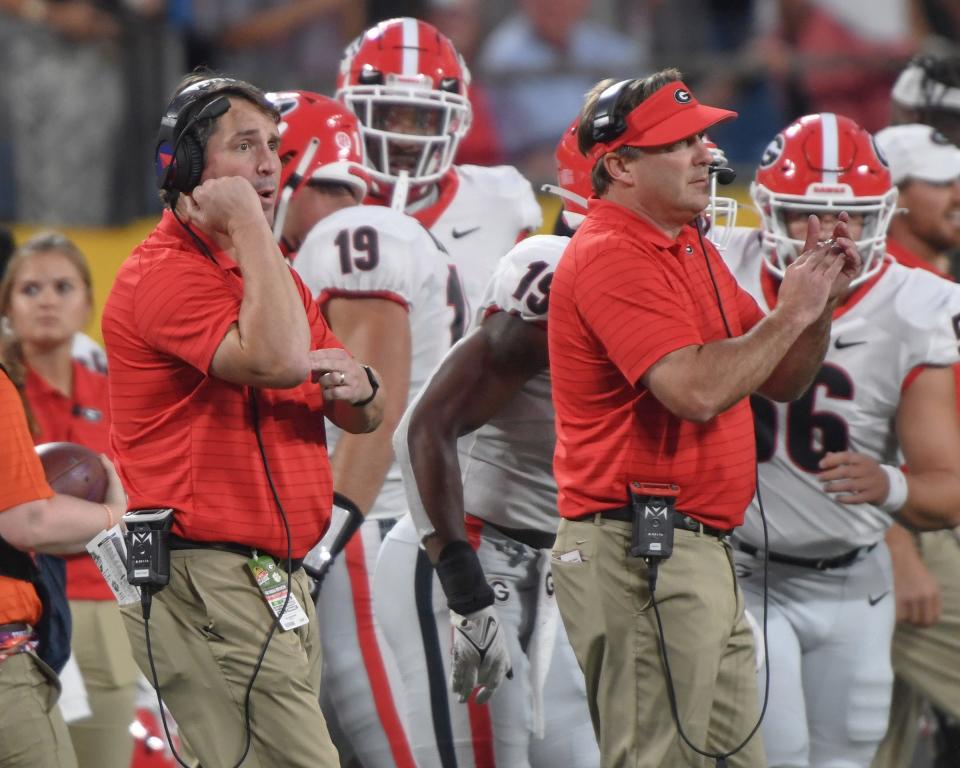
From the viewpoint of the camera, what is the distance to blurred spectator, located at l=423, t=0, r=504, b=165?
7266 mm

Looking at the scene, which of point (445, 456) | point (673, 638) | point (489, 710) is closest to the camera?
point (673, 638)

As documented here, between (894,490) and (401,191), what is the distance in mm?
1478

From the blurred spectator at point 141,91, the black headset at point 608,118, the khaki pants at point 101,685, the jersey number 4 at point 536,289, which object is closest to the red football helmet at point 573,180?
the jersey number 4 at point 536,289

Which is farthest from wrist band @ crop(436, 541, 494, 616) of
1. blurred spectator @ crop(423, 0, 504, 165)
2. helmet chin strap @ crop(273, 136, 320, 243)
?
blurred spectator @ crop(423, 0, 504, 165)

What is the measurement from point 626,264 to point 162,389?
81 centimetres

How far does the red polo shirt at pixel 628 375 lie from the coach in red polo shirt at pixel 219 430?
395 mm

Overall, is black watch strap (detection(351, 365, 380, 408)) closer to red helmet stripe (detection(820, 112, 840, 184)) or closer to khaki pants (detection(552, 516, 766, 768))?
khaki pants (detection(552, 516, 766, 768))

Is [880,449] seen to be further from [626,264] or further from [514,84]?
[514,84]

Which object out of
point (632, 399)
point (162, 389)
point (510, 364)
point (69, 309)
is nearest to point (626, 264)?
point (632, 399)

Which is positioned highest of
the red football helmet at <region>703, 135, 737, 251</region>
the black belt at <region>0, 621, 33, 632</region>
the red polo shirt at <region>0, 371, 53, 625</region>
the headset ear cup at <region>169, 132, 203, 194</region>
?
the headset ear cup at <region>169, 132, 203, 194</region>

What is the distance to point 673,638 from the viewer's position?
3.01 meters

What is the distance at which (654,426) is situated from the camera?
3.01 meters

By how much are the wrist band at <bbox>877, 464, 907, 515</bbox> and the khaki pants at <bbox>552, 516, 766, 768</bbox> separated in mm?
801

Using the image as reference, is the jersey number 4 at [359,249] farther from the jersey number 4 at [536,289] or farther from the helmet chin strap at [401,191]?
the helmet chin strap at [401,191]
